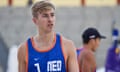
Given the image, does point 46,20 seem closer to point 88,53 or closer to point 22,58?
point 22,58

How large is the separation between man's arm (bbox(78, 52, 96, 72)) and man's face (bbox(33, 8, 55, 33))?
168cm

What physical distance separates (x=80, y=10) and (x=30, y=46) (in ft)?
40.6

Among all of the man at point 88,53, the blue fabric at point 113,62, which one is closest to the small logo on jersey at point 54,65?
the man at point 88,53

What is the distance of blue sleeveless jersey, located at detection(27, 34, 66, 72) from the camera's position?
15.3 ft

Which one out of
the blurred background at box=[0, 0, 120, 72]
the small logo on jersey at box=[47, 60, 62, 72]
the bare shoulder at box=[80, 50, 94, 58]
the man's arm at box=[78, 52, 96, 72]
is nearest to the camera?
the small logo on jersey at box=[47, 60, 62, 72]

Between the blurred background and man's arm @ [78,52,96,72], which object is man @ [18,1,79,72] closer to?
man's arm @ [78,52,96,72]

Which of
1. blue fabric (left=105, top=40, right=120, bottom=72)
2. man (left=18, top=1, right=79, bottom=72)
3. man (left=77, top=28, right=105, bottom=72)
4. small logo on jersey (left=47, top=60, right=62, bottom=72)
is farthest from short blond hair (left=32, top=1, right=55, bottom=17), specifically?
blue fabric (left=105, top=40, right=120, bottom=72)

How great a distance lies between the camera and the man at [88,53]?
6344 mm

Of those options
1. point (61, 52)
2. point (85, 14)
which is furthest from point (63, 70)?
point (85, 14)

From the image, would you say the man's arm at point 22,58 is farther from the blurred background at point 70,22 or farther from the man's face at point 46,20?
the blurred background at point 70,22

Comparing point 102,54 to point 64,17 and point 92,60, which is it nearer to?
point 64,17

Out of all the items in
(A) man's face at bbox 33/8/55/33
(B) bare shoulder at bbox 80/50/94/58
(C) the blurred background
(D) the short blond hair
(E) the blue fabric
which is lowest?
(E) the blue fabric

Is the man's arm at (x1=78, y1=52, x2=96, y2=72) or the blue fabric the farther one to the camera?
the blue fabric

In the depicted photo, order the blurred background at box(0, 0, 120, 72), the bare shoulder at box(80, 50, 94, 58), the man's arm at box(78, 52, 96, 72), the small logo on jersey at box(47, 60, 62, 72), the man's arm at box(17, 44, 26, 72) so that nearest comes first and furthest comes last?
the small logo on jersey at box(47, 60, 62, 72), the man's arm at box(17, 44, 26, 72), the man's arm at box(78, 52, 96, 72), the bare shoulder at box(80, 50, 94, 58), the blurred background at box(0, 0, 120, 72)
